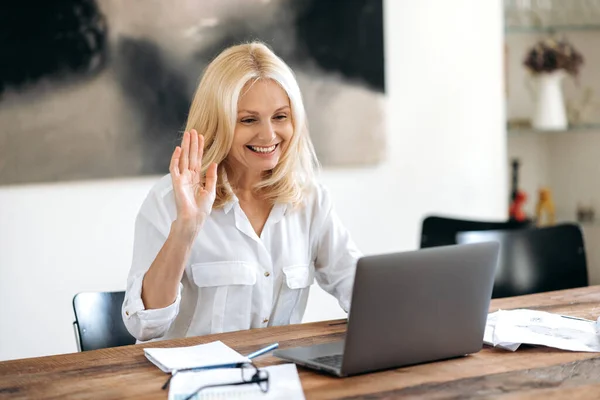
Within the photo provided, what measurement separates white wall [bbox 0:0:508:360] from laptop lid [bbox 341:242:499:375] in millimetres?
1941

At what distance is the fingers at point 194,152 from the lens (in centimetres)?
202

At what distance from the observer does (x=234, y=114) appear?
7.18 feet

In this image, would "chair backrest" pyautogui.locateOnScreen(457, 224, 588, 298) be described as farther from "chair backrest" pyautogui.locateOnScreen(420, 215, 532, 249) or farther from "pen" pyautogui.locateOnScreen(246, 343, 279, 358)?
"pen" pyautogui.locateOnScreen(246, 343, 279, 358)

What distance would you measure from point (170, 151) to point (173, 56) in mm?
380

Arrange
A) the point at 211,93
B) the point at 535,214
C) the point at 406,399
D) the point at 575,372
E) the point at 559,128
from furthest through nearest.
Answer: the point at 535,214 < the point at 559,128 < the point at 211,93 < the point at 575,372 < the point at 406,399

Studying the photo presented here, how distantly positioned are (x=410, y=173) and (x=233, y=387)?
254cm

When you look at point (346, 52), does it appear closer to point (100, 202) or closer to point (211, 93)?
point (100, 202)

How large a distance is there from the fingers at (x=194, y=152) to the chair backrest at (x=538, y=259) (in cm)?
104

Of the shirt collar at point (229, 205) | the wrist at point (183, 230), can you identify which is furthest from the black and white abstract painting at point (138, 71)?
the wrist at point (183, 230)

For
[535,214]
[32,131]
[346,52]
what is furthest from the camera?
[535,214]

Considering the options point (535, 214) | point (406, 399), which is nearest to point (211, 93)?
point (406, 399)

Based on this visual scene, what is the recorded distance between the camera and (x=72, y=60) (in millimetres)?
3170

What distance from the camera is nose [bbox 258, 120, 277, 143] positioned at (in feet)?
7.29

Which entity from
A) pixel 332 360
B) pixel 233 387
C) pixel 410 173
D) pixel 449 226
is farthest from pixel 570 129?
pixel 233 387
